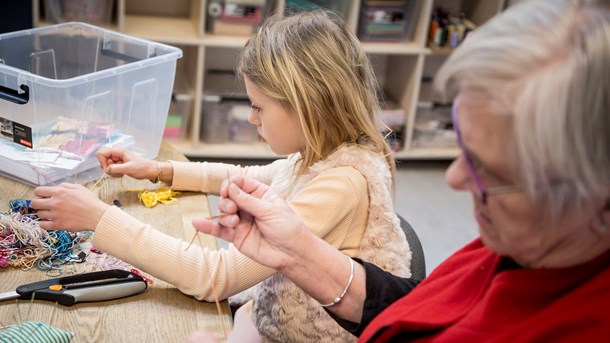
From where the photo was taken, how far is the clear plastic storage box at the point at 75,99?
4.83 feet

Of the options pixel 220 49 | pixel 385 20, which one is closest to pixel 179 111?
pixel 220 49

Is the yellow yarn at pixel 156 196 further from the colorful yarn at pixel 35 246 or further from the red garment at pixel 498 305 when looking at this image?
the red garment at pixel 498 305

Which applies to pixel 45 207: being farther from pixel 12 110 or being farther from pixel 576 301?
pixel 576 301

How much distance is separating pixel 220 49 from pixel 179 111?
0.47 m

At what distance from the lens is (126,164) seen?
5.12 feet

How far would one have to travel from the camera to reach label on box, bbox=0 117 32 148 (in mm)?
1496

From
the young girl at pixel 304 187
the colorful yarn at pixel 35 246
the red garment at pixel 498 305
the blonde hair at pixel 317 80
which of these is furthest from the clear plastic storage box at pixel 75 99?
the red garment at pixel 498 305

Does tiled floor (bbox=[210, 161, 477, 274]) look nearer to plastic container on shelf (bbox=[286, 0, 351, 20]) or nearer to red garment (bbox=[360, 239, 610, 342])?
plastic container on shelf (bbox=[286, 0, 351, 20])

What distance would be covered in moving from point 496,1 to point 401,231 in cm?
238

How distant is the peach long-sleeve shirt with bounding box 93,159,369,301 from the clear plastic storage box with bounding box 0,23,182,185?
0.35 m

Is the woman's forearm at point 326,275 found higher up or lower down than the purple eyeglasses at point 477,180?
lower down

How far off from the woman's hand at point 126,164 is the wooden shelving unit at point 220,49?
1.50m

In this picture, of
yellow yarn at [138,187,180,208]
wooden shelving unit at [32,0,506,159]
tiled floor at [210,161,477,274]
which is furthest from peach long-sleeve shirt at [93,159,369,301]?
wooden shelving unit at [32,0,506,159]

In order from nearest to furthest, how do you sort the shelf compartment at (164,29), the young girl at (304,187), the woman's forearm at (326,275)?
1. the woman's forearm at (326,275)
2. the young girl at (304,187)
3. the shelf compartment at (164,29)
